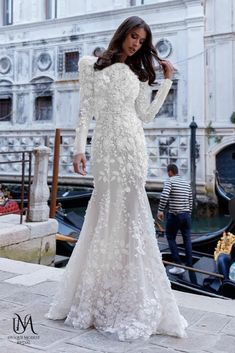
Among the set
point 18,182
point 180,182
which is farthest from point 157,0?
point 180,182

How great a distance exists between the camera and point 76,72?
1252 cm

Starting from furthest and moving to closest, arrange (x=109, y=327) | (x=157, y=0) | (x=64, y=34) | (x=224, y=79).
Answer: (x=64, y=34)
(x=157, y=0)
(x=224, y=79)
(x=109, y=327)

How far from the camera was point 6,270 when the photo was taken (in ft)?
9.68

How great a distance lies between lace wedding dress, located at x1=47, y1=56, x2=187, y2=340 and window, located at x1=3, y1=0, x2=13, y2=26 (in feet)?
43.1

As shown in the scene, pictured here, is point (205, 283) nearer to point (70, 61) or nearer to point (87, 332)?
point (87, 332)

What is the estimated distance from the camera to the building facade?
11.1m

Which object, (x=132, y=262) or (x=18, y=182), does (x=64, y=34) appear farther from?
(x=132, y=262)

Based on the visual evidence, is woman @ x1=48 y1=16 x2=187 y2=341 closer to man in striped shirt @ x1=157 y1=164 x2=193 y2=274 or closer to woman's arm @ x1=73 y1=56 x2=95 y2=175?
woman's arm @ x1=73 y1=56 x2=95 y2=175

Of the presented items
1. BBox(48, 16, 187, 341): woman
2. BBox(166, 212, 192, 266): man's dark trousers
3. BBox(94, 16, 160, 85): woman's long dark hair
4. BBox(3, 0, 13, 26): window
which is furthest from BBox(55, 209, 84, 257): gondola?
BBox(3, 0, 13, 26): window

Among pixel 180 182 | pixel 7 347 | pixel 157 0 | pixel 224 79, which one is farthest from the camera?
pixel 157 0

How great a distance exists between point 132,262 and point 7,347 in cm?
57

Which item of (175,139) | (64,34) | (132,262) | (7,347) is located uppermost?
(64,34)

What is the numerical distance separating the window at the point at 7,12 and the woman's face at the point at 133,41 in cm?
1310

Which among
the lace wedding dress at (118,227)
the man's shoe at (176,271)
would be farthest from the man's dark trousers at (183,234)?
the lace wedding dress at (118,227)
